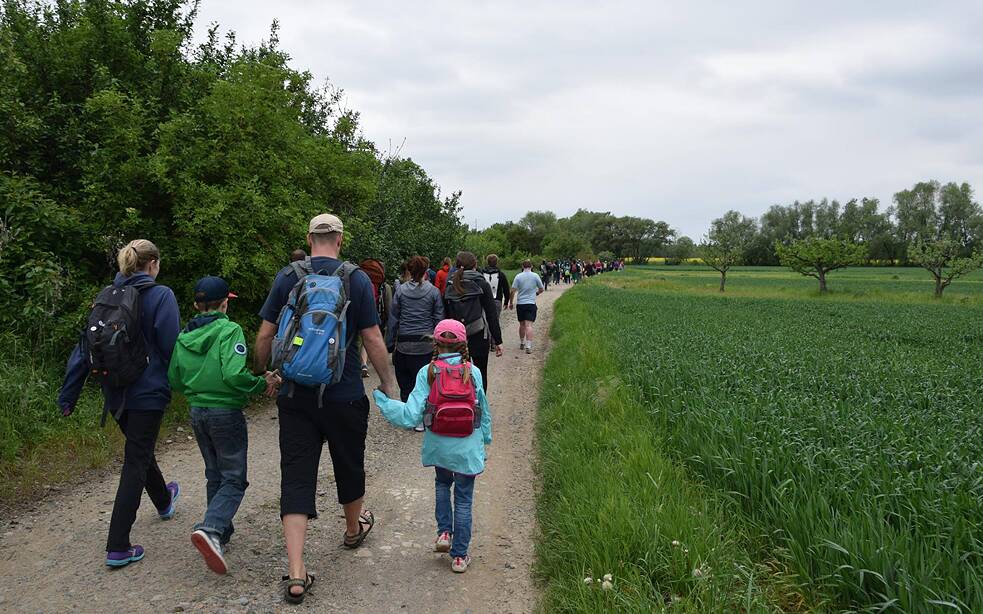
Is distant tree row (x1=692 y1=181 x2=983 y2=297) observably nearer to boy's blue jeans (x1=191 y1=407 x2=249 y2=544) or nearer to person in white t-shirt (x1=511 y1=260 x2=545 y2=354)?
person in white t-shirt (x1=511 y1=260 x2=545 y2=354)

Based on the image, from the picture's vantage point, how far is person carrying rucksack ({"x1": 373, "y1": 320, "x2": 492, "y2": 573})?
3705 mm

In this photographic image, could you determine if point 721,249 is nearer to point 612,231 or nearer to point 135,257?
point 135,257

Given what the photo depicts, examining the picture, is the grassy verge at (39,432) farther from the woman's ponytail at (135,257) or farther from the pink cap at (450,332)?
the pink cap at (450,332)

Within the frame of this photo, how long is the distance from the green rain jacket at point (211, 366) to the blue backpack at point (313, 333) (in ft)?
1.65

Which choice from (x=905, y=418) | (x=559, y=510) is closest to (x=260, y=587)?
(x=559, y=510)

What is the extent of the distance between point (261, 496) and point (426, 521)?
147cm

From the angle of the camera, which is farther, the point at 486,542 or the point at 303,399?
the point at 486,542

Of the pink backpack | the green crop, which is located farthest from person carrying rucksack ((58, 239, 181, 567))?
the green crop

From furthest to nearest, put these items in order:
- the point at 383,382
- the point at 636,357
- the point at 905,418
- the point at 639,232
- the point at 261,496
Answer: the point at 639,232
the point at 636,357
the point at 905,418
the point at 261,496
the point at 383,382

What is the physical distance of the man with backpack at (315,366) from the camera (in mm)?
3260

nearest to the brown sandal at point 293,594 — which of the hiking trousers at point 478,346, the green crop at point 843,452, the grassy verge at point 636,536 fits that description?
the grassy verge at point 636,536

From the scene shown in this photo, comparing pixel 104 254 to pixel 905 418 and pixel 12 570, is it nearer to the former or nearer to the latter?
pixel 12 570

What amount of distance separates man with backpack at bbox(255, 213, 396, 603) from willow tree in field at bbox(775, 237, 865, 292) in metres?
44.1

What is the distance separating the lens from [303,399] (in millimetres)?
3391
